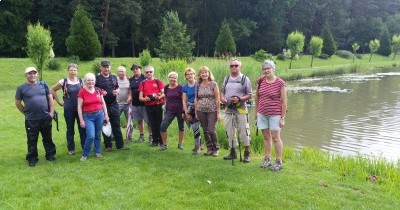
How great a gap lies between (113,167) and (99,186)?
3.12 feet

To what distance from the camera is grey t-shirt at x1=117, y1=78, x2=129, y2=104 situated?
8.23 metres

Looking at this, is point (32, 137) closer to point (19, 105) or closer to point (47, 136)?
point (47, 136)

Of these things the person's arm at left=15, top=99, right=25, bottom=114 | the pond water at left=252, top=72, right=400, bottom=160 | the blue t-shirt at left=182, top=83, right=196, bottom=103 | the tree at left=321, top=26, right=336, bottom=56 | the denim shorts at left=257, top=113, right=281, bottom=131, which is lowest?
the pond water at left=252, top=72, right=400, bottom=160

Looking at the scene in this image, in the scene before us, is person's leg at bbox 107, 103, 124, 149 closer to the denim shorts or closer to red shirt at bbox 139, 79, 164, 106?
red shirt at bbox 139, 79, 164, 106

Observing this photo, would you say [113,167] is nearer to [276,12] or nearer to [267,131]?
[267,131]

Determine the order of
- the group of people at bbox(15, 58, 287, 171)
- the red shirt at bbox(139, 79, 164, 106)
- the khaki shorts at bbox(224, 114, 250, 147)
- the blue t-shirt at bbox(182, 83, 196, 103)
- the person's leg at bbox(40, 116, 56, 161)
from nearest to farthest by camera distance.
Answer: the group of people at bbox(15, 58, 287, 171) → the person's leg at bbox(40, 116, 56, 161) → the khaki shorts at bbox(224, 114, 250, 147) → the blue t-shirt at bbox(182, 83, 196, 103) → the red shirt at bbox(139, 79, 164, 106)

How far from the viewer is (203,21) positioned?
176ft

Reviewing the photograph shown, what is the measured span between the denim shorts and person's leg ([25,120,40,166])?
388cm

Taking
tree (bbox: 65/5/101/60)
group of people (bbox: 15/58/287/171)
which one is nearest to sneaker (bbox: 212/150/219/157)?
group of people (bbox: 15/58/287/171)

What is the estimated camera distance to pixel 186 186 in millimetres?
5773

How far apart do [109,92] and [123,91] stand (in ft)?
2.39

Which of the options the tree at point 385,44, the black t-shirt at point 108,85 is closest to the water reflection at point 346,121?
the black t-shirt at point 108,85

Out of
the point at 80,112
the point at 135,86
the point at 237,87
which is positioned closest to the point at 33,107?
the point at 80,112

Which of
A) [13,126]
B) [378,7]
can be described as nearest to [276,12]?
[378,7]
